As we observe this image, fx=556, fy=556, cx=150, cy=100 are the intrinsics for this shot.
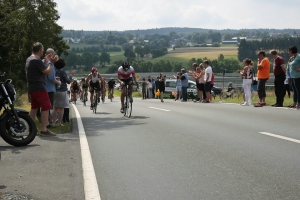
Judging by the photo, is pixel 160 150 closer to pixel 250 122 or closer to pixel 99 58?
pixel 250 122

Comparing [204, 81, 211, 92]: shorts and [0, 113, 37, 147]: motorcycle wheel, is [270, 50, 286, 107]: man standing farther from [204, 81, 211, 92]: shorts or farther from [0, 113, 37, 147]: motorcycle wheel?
[0, 113, 37, 147]: motorcycle wheel

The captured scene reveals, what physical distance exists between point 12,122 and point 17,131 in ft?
0.60

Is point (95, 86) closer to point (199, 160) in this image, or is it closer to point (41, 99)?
point (41, 99)

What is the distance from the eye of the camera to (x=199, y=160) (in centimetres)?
802

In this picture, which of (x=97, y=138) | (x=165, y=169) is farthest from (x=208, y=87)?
(x=165, y=169)

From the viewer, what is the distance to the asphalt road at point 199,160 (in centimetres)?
611

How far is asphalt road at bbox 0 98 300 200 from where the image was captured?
20.1ft

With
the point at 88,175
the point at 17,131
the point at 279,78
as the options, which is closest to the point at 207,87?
the point at 279,78

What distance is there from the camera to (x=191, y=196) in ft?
19.2

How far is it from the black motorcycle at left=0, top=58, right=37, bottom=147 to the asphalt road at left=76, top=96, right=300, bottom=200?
3.82ft

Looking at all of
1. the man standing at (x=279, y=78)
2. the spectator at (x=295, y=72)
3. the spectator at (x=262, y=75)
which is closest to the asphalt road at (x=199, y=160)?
the spectator at (x=295, y=72)

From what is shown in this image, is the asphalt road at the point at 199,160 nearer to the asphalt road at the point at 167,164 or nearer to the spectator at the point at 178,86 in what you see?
the asphalt road at the point at 167,164

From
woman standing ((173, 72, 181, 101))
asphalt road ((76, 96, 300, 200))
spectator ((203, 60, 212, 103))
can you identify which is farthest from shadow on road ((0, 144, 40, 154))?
woman standing ((173, 72, 181, 101))

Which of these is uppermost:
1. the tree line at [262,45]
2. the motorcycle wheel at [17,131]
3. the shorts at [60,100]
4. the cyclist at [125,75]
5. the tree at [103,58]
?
the tree line at [262,45]
